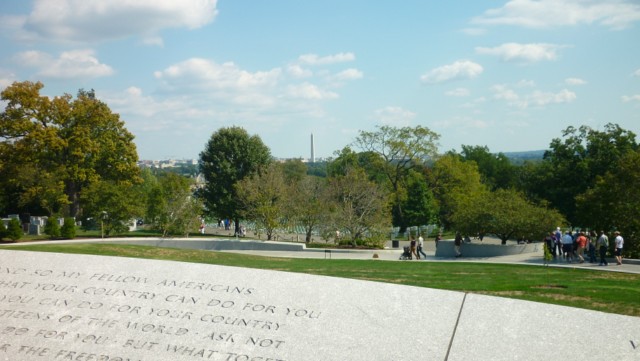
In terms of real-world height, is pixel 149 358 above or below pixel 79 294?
below

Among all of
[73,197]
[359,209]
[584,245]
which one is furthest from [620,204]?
[73,197]

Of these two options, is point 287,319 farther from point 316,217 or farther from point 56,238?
point 316,217

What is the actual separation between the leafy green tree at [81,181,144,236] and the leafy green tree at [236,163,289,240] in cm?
831

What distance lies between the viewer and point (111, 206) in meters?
36.2

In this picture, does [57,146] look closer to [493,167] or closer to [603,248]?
[603,248]

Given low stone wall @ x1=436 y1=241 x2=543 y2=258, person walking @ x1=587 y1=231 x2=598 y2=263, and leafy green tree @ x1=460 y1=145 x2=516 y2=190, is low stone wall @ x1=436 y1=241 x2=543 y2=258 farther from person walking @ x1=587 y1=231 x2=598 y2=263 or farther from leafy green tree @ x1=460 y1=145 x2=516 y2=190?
leafy green tree @ x1=460 y1=145 x2=516 y2=190

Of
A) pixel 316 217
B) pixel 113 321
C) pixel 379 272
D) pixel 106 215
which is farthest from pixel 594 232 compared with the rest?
pixel 106 215

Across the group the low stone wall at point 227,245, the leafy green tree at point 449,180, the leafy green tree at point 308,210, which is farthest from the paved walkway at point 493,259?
the leafy green tree at point 449,180

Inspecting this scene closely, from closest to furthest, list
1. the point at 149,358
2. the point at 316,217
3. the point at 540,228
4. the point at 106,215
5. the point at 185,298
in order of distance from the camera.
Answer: the point at 149,358 < the point at 185,298 < the point at 540,228 < the point at 106,215 < the point at 316,217

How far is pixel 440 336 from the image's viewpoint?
9.39m

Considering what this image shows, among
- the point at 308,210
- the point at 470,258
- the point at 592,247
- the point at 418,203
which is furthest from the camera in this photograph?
the point at 418,203

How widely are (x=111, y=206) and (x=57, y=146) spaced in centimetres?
890

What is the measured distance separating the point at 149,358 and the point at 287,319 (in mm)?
2354

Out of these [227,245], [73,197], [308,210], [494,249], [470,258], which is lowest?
[470,258]
